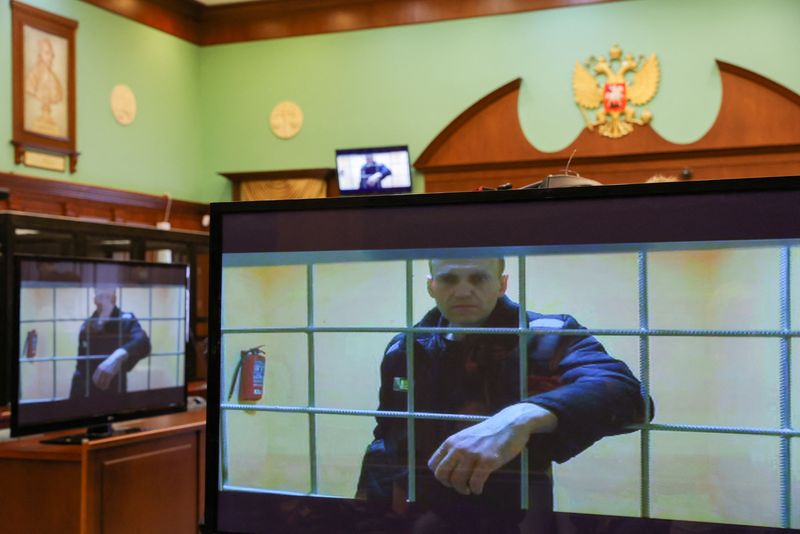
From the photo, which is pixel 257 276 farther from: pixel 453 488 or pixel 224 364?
pixel 453 488

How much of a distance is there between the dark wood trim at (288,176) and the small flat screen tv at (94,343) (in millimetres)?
5680

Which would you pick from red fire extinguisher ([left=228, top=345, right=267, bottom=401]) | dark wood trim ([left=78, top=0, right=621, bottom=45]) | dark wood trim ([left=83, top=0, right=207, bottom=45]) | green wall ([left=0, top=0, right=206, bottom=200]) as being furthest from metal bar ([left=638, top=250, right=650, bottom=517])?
dark wood trim ([left=83, top=0, right=207, bottom=45])

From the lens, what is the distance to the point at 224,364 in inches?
75.1

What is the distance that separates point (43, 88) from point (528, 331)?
7.19 metres

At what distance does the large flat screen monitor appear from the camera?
1623 millimetres

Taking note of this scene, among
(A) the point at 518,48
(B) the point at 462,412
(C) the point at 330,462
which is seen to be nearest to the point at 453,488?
(B) the point at 462,412

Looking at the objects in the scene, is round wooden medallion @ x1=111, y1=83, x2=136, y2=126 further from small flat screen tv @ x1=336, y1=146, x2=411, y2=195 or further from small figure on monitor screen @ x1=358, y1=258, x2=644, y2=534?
small figure on monitor screen @ x1=358, y1=258, x2=644, y2=534

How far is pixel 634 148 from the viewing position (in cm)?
848

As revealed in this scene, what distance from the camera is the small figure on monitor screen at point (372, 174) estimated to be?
350 inches

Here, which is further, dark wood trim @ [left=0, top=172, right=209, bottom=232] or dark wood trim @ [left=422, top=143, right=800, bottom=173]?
dark wood trim @ [left=422, top=143, right=800, bottom=173]

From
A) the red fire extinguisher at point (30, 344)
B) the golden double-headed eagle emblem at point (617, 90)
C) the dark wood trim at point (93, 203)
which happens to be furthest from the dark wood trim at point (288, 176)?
the red fire extinguisher at point (30, 344)

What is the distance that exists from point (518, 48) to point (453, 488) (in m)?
7.72

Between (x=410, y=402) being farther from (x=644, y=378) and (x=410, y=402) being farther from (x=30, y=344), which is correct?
(x=30, y=344)

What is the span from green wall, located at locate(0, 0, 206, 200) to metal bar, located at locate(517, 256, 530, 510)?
673 centimetres
